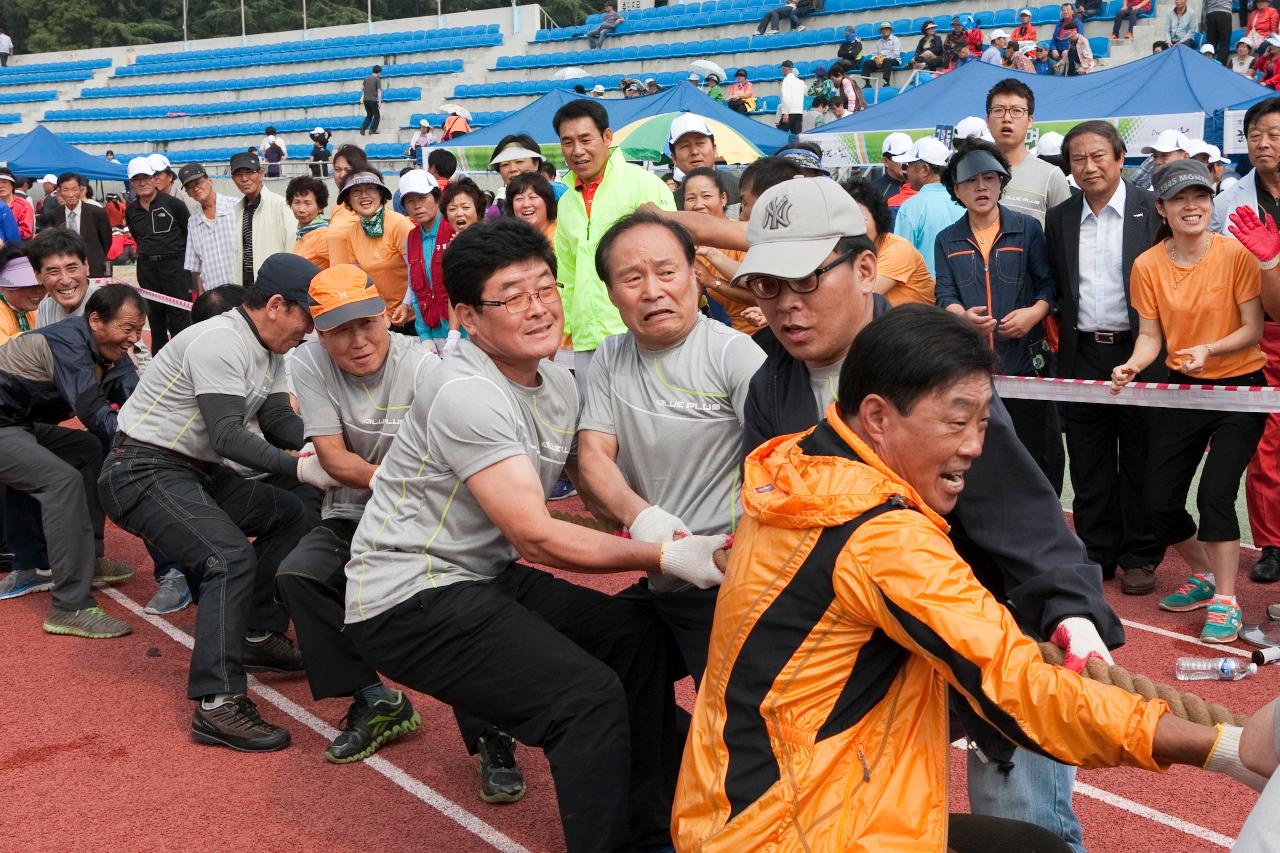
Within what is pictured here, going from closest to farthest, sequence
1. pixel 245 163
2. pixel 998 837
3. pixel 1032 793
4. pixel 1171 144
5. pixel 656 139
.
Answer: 1. pixel 998 837
2. pixel 1032 793
3. pixel 1171 144
4. pixel 245 163
5. pixel 656 139

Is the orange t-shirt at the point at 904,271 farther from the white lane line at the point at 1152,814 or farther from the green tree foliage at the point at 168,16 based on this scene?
the green tree foliage at the point at 168,16

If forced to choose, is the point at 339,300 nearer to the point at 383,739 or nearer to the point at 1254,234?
the point at 383,739

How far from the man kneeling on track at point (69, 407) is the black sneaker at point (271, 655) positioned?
945mm

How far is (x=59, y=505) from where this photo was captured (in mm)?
6031

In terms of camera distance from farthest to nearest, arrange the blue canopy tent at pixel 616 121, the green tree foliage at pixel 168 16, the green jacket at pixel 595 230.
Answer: the green tree foliage at pixel 168 16
the blue canopy tent at pixel 616 121
the green jacket at pixel 595 230

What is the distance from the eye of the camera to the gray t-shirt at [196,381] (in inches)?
201

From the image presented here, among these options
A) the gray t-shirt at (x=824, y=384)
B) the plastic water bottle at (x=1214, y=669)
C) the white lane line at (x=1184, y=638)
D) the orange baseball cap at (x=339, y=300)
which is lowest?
the white lane line at (x=1184, y=638)

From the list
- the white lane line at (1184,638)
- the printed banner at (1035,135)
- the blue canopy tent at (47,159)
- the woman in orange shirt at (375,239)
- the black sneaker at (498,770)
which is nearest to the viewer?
the black sneaker at (498,770)

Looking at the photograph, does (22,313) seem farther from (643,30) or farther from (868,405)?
(643,30)

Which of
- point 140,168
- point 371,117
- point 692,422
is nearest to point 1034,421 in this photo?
point 692,422

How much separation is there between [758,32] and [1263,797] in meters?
28.2

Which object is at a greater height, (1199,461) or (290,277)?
(290,277)

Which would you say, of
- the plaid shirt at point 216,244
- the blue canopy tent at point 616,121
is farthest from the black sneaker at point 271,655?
the blue canopy tent at point 616,121

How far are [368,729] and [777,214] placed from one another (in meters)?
2.78
